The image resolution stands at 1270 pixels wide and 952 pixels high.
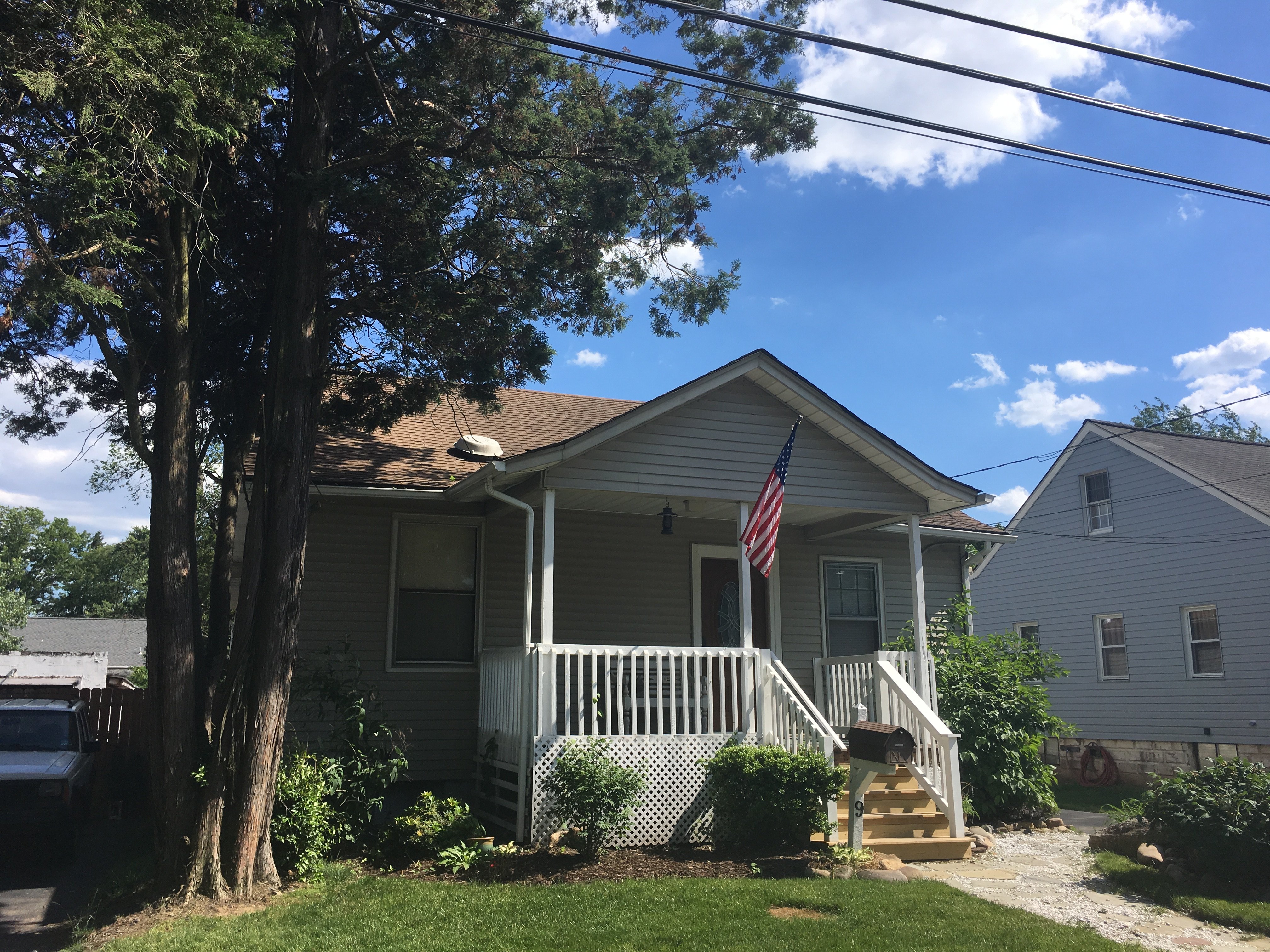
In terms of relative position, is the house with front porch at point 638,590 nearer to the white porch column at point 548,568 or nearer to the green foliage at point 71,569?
the white porch column at point 548,568

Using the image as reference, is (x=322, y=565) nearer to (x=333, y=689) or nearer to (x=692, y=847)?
(x=333, y=689)

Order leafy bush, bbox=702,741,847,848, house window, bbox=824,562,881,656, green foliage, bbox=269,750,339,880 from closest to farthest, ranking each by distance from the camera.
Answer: green foliage, bbox=269,750,339,880, leafy bush, bbox=702,741,847,848, house window, bbox=824,562,881,656

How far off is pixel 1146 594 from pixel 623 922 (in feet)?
52.2

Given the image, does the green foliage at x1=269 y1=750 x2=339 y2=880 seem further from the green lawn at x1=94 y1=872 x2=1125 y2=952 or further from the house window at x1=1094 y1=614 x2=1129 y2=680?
the house window at x1=1094 y1=614 x2=1129 y2=680

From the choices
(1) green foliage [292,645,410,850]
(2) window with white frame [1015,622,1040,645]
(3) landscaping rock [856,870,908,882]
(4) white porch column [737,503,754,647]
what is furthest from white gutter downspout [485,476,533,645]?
(2) window with white frame [1015,622,1040,645]

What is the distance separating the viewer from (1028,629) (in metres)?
21.8

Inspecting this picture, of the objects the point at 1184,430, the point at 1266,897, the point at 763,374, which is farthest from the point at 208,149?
the point at 1184,430

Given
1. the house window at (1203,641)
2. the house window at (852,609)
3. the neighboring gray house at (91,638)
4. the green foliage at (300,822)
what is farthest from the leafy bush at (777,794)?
the neighboring gray house at (91,638)

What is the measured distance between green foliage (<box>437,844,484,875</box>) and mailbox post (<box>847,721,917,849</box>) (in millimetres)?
3271

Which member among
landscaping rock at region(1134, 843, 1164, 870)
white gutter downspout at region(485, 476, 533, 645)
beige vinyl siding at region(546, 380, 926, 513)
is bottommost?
landscaping rock at region(1134, 843, 1164, 870)

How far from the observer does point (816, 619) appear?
13055 mm

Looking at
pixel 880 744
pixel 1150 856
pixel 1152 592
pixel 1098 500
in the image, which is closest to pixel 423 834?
pixel 880 744

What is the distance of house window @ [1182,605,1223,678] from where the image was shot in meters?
17.3

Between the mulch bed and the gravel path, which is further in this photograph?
the mulch bed
